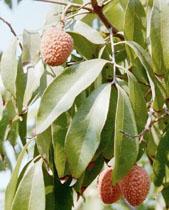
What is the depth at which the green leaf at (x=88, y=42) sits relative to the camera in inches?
59.4

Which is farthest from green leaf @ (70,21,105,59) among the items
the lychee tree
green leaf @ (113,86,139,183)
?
green leaf @ (113,86,139,183)

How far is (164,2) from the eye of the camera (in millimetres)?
1453

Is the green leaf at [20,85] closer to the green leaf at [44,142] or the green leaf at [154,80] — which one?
the green leaf at [44,142]

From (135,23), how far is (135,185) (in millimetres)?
384

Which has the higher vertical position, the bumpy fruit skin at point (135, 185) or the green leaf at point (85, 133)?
the green leaf at point (85, 133)

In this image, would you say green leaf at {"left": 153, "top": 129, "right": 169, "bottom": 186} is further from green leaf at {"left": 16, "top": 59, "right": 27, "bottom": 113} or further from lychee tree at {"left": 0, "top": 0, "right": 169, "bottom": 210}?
green leaf at {"left": 16, "top": 59, "right": 27, "bottom": 113}

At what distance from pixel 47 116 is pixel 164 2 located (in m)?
0.37

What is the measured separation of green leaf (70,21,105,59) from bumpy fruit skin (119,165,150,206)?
0.30 m

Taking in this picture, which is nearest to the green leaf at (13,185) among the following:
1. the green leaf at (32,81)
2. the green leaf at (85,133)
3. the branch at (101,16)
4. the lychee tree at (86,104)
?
the lychee tree at (86,104)

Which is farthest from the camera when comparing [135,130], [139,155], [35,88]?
[35,88]

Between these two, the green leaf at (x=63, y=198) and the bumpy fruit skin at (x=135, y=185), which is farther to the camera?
the green leaf at (x=63, y=198)

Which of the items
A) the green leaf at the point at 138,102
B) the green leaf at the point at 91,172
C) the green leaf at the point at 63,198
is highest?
the green leaf at the point at 138,102

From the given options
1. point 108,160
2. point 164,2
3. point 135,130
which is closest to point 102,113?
point 135,130

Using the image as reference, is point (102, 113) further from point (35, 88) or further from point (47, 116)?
point (35, 88)
